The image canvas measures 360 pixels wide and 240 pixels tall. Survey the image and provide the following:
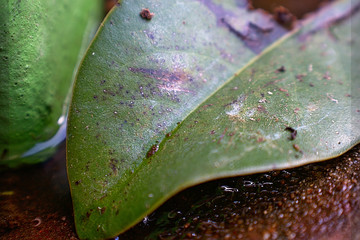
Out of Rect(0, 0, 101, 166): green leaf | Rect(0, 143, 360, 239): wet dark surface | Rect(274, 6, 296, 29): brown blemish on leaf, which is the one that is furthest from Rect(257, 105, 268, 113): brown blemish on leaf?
Rect(0, 0, 101, 166): green leaf

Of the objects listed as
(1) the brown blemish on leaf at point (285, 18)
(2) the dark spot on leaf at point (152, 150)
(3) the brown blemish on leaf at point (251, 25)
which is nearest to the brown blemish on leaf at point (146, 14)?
(3) the brown blemish on leaf at point (251, 25)

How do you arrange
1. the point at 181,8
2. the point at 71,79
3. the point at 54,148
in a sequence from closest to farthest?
→ the point at 181,8
the point at 54,148
the point at 71,79

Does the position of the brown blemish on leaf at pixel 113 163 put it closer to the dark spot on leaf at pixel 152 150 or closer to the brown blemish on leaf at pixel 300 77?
the dark spot on leaf at pixel 152 150

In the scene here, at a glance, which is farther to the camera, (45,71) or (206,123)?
(45,71)

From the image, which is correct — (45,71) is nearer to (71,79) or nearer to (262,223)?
(71,79)

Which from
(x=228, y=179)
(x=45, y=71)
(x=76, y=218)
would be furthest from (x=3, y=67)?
(x=228, y=179)
